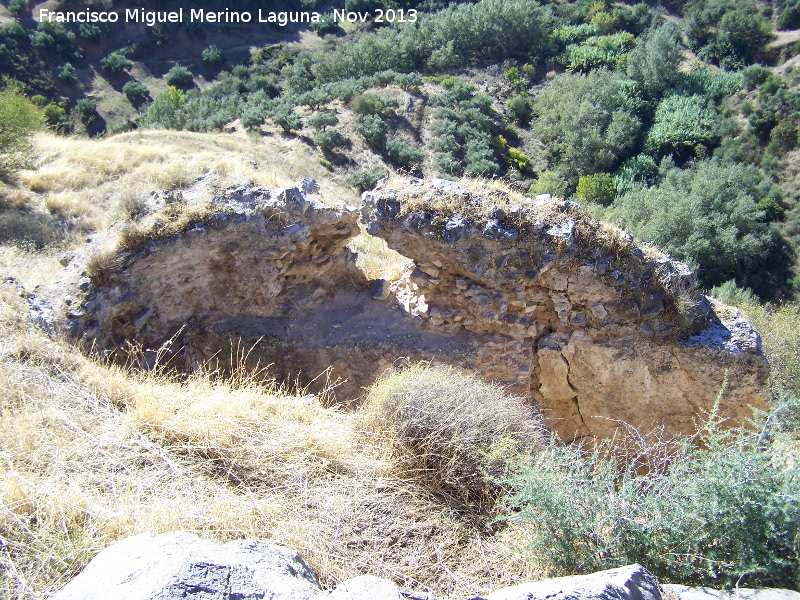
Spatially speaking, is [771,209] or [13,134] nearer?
[13,134]

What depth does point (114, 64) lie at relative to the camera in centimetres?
3431

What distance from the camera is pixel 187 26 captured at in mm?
37938

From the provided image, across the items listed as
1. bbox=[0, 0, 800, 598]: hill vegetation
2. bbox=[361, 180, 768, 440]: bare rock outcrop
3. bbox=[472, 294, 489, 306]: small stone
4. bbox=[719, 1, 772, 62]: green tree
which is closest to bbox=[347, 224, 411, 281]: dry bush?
bbox=[0, 0, 800, 598]: hill vegetation

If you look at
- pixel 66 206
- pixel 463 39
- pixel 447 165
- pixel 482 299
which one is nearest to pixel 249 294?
pixel 482 299

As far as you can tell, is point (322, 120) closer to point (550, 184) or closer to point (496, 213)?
point (550, 184)

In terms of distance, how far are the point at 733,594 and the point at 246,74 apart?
36841 mm

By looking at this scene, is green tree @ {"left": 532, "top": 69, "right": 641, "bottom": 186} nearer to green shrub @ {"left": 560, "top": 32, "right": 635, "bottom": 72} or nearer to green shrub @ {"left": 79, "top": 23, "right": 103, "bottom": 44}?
green shrub @ {"left": 560, "top": 32, "right": 635, "bottom": 72}

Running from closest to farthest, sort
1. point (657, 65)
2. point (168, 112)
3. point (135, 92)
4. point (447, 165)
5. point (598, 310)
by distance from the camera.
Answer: point (598, 310) → point (447, 165) → point (168, 112) → point (657, 65) → point (135, 92)

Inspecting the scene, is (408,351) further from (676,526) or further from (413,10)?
(413,10)

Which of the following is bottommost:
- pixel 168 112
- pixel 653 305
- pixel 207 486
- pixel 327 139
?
pixel 207 486

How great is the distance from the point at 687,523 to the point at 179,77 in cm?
3872

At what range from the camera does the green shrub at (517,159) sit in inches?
941

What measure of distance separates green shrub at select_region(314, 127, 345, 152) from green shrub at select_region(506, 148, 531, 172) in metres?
8.10

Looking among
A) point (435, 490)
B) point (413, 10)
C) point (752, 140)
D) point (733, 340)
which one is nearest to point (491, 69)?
point (413, 10)
